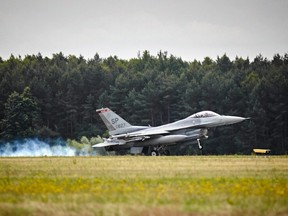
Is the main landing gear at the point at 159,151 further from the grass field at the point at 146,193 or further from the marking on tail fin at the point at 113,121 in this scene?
the grass field at the point at 146,193

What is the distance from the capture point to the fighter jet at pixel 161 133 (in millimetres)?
40469

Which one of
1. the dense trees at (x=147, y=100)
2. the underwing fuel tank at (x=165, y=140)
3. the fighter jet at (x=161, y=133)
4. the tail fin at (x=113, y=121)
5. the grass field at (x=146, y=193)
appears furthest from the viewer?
the dense trees at (x=147, y=100)

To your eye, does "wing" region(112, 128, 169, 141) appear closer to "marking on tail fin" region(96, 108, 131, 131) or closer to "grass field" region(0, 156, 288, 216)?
"marking on tail fin" region(96, 108, 131, 131)

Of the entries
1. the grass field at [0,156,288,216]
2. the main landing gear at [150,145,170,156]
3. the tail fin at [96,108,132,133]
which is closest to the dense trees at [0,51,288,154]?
the main landing gear at [150,145,170,156]

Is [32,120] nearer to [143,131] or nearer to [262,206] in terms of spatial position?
[143,131]

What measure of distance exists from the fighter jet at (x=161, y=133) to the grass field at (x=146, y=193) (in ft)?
60.4

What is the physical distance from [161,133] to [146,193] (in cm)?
2600

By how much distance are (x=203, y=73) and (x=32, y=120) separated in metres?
24.1

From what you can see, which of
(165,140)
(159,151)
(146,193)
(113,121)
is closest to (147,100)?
(113,121)

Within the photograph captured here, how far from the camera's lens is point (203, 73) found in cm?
8356

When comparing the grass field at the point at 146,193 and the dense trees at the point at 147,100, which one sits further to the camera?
the dense trees at the point at 147,100

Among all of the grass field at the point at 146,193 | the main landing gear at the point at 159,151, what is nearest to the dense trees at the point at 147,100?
the main landing gear at the point at 159,151

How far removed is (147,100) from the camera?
75.2 metres

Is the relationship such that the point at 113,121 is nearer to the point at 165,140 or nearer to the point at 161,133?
the point at 161,133
